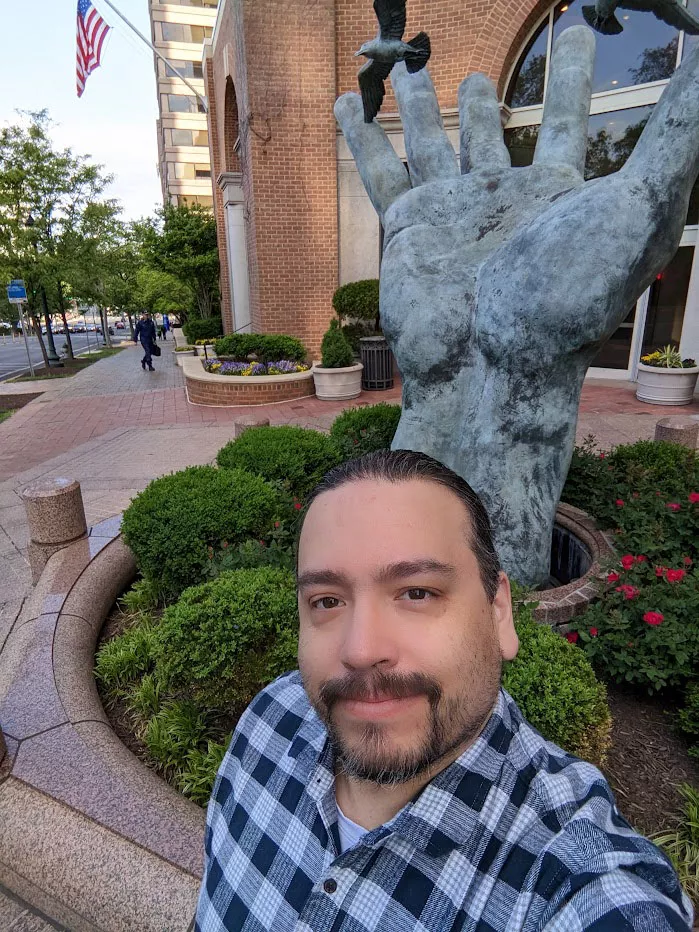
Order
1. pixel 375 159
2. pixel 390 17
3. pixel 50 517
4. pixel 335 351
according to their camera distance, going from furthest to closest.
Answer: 1. pixel 335 351
2. pixel 50 517
3. pixel 375 159
4. pixel 390 17

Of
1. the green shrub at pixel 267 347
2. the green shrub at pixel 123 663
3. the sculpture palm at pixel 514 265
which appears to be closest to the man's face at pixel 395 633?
the sculpture palm at pixel 514 265

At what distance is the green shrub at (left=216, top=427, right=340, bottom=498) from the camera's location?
479 cm

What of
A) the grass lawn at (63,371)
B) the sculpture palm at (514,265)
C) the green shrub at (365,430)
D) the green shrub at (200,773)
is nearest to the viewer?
the green shrub at (200,773)

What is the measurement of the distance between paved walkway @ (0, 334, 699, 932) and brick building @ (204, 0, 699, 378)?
7.41ft

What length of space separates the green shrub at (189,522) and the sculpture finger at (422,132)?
242cm

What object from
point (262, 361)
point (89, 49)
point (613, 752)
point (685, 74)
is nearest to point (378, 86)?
point (685, 74)

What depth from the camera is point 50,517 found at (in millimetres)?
4172

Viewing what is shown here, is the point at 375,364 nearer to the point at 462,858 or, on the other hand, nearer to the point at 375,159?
the point at 375,159

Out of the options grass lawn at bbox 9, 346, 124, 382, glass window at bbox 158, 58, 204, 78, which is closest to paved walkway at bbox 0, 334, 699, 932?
grass lawn at bbox 9, 346, 124, 382

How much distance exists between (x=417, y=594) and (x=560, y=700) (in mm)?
1461

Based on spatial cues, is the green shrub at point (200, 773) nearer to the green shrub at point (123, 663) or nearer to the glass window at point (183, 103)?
the green shrub at point (123, 663)

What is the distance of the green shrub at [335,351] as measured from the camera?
10.8 m

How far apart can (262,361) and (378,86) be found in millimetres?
8613

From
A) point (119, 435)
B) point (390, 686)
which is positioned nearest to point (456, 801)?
point (390, 686)
